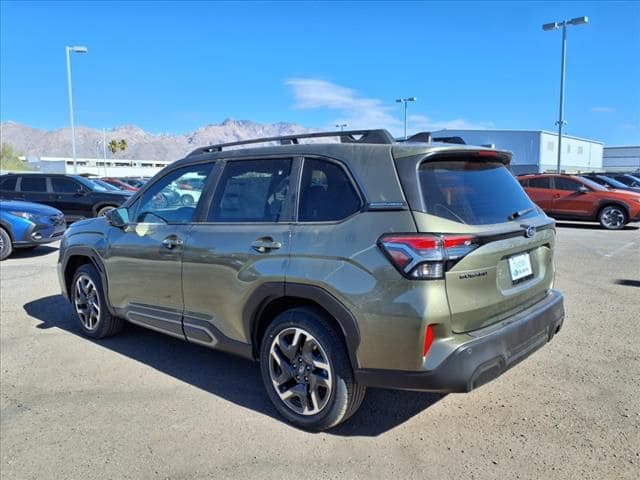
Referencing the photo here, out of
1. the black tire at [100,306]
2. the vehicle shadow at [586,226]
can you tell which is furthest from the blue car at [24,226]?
the vehicle shadow at [586,226]

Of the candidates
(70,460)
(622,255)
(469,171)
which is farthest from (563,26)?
(70,460)

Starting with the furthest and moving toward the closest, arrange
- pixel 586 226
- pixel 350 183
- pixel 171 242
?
pixel 586 226 → pixel 171 242 → pixel 350 183

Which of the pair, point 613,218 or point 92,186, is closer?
point 92,186

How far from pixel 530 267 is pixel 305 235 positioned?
1.50 meters

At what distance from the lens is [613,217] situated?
1483cm

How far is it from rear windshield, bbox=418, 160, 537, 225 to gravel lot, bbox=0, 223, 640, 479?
1.34 meters

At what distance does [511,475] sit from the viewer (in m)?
2.76

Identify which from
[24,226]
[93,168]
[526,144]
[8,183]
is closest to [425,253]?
[24,226]

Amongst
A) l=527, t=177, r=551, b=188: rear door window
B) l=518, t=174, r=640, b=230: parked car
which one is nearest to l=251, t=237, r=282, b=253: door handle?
l=518, t=174, r=640, b=230: parked car

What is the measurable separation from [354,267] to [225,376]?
1.88 m

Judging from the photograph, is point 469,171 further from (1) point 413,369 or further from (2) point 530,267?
(1) point 413,369

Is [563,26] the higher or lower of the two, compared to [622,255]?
higher

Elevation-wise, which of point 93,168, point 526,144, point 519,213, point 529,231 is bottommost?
point 529,231

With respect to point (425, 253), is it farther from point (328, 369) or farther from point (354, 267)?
point (328, 369)
